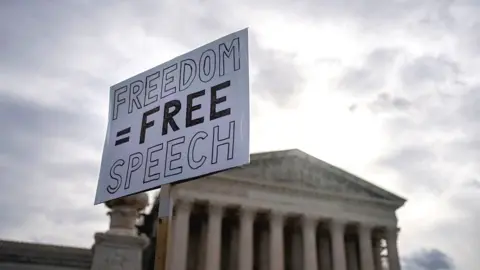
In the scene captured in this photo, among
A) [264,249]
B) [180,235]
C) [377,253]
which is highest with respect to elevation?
[377,253]

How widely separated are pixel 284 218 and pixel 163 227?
103 ft

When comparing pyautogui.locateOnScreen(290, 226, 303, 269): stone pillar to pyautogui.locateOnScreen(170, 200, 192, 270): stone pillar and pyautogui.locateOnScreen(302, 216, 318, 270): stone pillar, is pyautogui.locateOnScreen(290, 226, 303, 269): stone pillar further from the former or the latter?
pyautogui.locateOnScreen(170, 200, 192, 270): stone pillar

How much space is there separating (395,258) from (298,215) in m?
7.58

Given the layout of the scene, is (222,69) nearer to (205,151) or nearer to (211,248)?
(205,151)

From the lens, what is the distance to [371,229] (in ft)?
121

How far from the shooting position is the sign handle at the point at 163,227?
11.8 ft

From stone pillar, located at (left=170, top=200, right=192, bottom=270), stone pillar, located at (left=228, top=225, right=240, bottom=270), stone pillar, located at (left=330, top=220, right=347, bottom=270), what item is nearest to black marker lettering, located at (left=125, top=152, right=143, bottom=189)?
stone pillar, located at (left=170, top=200, right=192, bottom=270)

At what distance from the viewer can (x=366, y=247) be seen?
35812 mm

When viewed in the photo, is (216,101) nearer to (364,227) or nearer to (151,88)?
Answer: (151,88)

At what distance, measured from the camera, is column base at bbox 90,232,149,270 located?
6590 mm

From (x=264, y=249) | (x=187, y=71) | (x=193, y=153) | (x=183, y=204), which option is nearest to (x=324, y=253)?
(x=264, y=249)

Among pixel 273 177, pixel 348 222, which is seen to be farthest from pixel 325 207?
pixel 273 177

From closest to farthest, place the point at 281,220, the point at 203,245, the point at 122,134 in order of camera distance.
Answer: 1. the point at 122,134
2. the point at 203,245
3. the point at 281,220

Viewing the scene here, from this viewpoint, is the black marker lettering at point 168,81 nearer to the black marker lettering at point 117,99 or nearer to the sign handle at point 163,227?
the black marker lettering at point 117,99
